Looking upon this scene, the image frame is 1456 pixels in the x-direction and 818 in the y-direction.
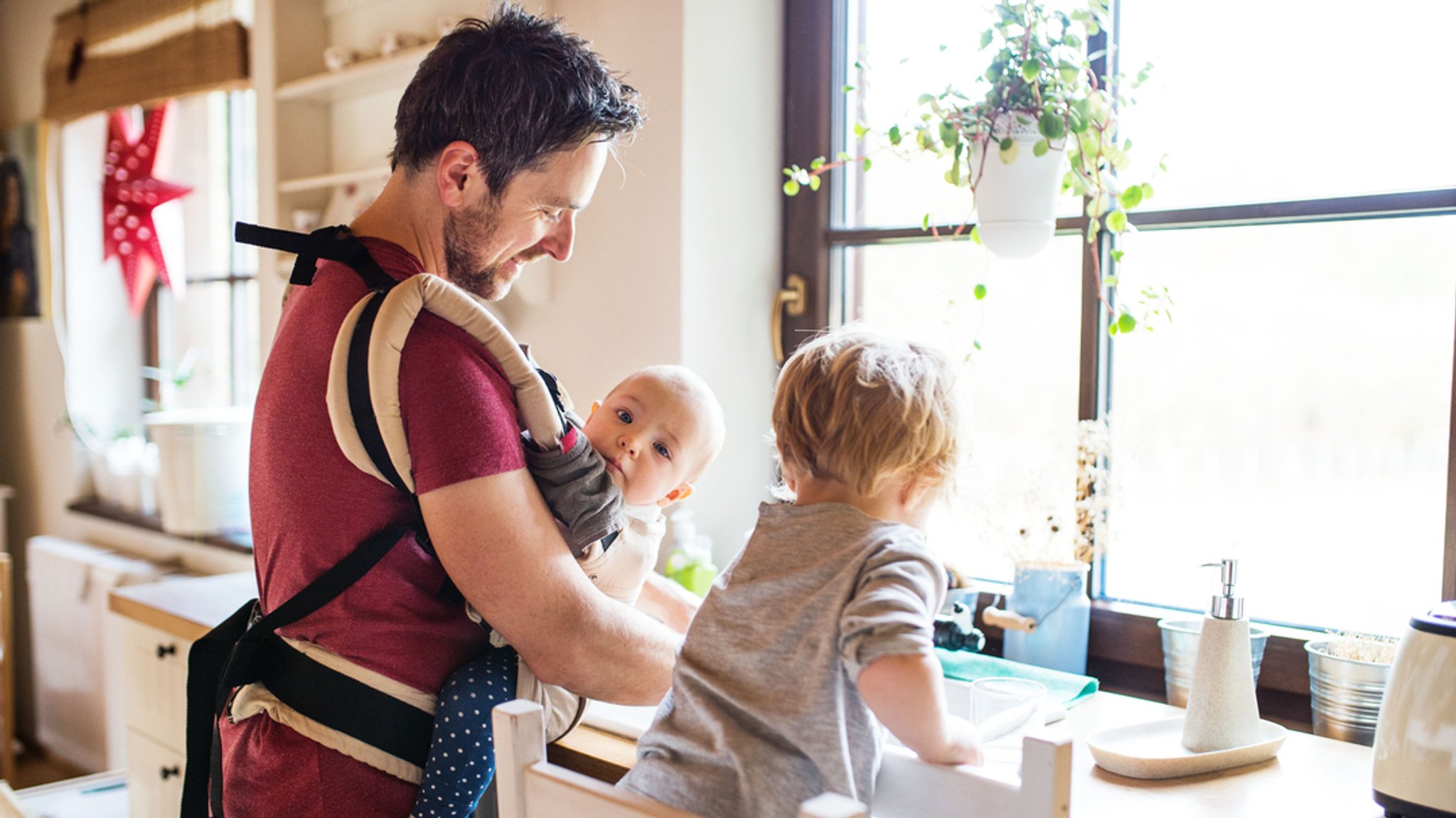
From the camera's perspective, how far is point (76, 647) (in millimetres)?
3676

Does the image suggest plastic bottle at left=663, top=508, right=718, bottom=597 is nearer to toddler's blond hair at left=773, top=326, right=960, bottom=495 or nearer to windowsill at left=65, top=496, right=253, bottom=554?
toddler's blond hair at left=773, top=326, right=960, bottom=495

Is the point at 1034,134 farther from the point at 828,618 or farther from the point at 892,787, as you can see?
the point at 892,787

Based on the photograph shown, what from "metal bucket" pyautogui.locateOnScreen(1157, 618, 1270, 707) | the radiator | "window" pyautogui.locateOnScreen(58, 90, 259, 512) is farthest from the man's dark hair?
the radiator

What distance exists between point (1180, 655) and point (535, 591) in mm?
953

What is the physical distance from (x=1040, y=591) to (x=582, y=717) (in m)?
0.70

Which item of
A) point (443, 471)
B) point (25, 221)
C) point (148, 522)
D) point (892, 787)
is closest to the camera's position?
point (892, 787)

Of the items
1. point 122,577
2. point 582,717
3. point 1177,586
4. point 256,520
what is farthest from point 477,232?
point 122,577

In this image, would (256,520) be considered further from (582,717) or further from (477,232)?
(582,717)

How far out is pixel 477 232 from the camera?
4.04 ft

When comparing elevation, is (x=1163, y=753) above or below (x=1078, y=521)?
below

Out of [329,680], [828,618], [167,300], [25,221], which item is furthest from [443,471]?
[25,221]

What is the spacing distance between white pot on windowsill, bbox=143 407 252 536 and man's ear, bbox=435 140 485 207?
7.32 ft

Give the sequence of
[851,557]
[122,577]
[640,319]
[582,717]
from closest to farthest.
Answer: [851,557] < [582,717] < [640,319] < [122,577]

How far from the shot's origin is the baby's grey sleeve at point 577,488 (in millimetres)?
1152
